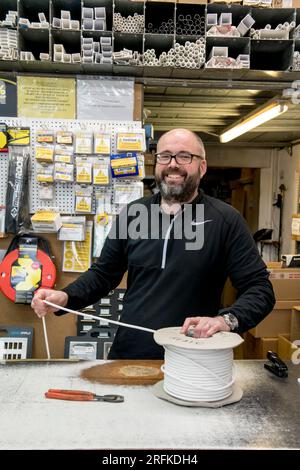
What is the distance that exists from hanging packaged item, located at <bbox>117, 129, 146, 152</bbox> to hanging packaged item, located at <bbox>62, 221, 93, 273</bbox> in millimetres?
671

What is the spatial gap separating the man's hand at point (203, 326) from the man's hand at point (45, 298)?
0.55 m

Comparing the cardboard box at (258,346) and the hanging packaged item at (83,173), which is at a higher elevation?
the hanging packaged item at (83,173)

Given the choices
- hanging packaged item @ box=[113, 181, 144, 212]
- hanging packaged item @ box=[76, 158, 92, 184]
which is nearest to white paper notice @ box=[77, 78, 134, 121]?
hanging packaged item @ box=[76, 158, 92, 184]

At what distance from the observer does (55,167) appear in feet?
9.73

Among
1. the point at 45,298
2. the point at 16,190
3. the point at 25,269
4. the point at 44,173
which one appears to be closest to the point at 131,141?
the point at 44,173

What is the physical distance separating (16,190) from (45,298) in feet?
5.14

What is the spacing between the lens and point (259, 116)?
4.30 m

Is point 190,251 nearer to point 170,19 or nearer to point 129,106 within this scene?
point 129,106

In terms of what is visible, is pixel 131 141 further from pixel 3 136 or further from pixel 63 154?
pixel 3 136

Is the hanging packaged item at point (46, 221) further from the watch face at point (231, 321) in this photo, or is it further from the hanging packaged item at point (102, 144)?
the watch face at point (231, 321)

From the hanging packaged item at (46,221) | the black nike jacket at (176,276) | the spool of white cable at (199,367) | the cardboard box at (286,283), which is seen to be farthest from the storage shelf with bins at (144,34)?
the spool of white cable at (199,367)

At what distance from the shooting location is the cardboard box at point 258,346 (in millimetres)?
3832
